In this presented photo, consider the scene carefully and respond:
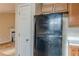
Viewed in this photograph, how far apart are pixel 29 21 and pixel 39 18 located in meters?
0.08

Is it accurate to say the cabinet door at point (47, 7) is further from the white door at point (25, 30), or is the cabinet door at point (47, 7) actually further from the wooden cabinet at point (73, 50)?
the wooden cabinet at point (73, 50)

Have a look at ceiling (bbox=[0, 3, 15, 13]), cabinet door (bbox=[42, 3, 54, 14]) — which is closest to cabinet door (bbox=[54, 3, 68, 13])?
cabinet door (bbox=[42, 3, 54, 14])

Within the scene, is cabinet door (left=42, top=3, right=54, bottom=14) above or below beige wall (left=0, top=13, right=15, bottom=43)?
above

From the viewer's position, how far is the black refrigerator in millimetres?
923

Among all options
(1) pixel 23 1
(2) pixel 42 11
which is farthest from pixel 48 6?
(1) pixel 23 1

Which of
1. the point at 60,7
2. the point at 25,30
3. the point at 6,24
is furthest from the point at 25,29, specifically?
the point at 60,7

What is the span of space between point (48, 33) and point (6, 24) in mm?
323

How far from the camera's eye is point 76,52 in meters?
0.86

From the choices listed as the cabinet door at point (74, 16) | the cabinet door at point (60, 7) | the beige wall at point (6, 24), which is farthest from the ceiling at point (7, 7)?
the cabinet door at point (74, 16)

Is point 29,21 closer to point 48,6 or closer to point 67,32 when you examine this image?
point 48,6

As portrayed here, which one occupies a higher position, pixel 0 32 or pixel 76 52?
pixel 0 32

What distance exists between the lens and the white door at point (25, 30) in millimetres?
907

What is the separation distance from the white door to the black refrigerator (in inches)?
1.9

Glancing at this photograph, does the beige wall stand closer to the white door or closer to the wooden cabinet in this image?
the white door
